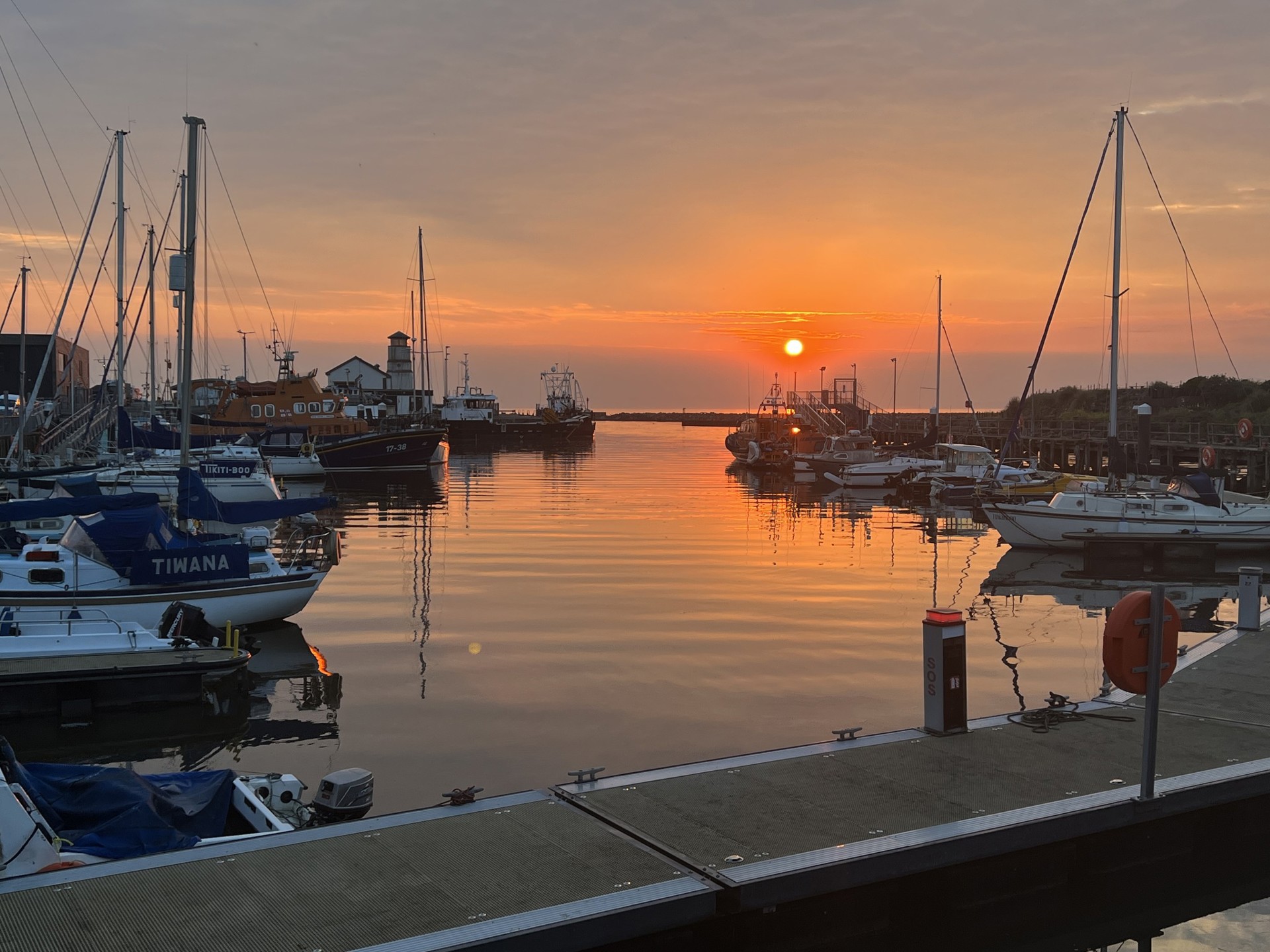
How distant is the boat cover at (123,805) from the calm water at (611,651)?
93.2 inches

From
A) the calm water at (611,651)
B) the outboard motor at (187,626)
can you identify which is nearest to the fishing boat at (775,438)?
the calm water at (611,651)

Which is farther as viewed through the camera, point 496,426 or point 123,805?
point 496,426

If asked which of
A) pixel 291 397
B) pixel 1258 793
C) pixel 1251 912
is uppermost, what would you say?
pixel 291 397

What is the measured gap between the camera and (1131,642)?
332 inches

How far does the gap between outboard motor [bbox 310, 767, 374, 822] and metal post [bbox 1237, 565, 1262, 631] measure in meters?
12.5

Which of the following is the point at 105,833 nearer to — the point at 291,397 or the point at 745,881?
the point at 745,881

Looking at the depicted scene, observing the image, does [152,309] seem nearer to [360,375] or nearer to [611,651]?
[611,651]

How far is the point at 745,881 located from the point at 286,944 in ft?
9.52

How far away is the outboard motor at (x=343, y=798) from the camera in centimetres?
920

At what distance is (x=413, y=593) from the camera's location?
23594 mm

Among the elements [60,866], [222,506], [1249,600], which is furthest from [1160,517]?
[60,866]

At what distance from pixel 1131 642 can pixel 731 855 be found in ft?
11.7

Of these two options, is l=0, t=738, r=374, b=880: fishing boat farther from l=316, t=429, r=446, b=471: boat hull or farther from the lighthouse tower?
the lighthouse tower

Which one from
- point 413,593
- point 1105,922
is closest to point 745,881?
point 1105,922
